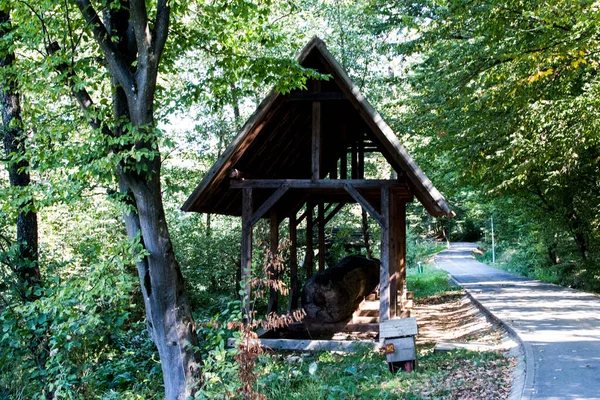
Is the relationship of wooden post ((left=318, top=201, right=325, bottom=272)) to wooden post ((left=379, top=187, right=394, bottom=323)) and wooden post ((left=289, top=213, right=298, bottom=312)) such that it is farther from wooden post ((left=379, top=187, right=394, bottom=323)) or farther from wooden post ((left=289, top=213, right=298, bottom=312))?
wooden post ((left=379, top=187, right=394, bottom=323))

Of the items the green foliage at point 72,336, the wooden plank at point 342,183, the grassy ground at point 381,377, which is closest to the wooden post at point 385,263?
the wooden plank at point 342,183

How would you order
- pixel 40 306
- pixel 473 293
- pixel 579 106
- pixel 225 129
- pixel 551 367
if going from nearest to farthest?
pixel 40 306 < pixel 551 367 < pixel 579 106 < pixel 473 293 < pixel 225 129

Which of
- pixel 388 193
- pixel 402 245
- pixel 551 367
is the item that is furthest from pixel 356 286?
pixel 551 367

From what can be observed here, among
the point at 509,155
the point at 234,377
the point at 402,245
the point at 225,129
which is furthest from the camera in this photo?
the point at 225,129

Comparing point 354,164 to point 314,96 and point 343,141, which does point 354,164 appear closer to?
point 343,141

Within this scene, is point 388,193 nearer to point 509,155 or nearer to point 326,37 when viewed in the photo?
point 509,155

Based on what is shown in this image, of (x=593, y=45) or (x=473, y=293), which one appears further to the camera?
(x=473, y=293)

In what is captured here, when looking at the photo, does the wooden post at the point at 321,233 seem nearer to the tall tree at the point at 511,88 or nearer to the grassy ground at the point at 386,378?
the tall tree at the point at 511,88

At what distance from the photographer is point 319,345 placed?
9.52 m

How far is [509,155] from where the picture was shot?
13.3m

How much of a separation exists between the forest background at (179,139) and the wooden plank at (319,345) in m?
1.98

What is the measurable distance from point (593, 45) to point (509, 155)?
3.40 meters

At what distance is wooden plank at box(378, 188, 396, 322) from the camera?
31.4ft

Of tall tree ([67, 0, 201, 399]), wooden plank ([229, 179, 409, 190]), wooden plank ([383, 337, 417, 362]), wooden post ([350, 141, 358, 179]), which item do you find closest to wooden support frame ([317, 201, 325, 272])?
wooden post ([350, 141, 358, 179])
